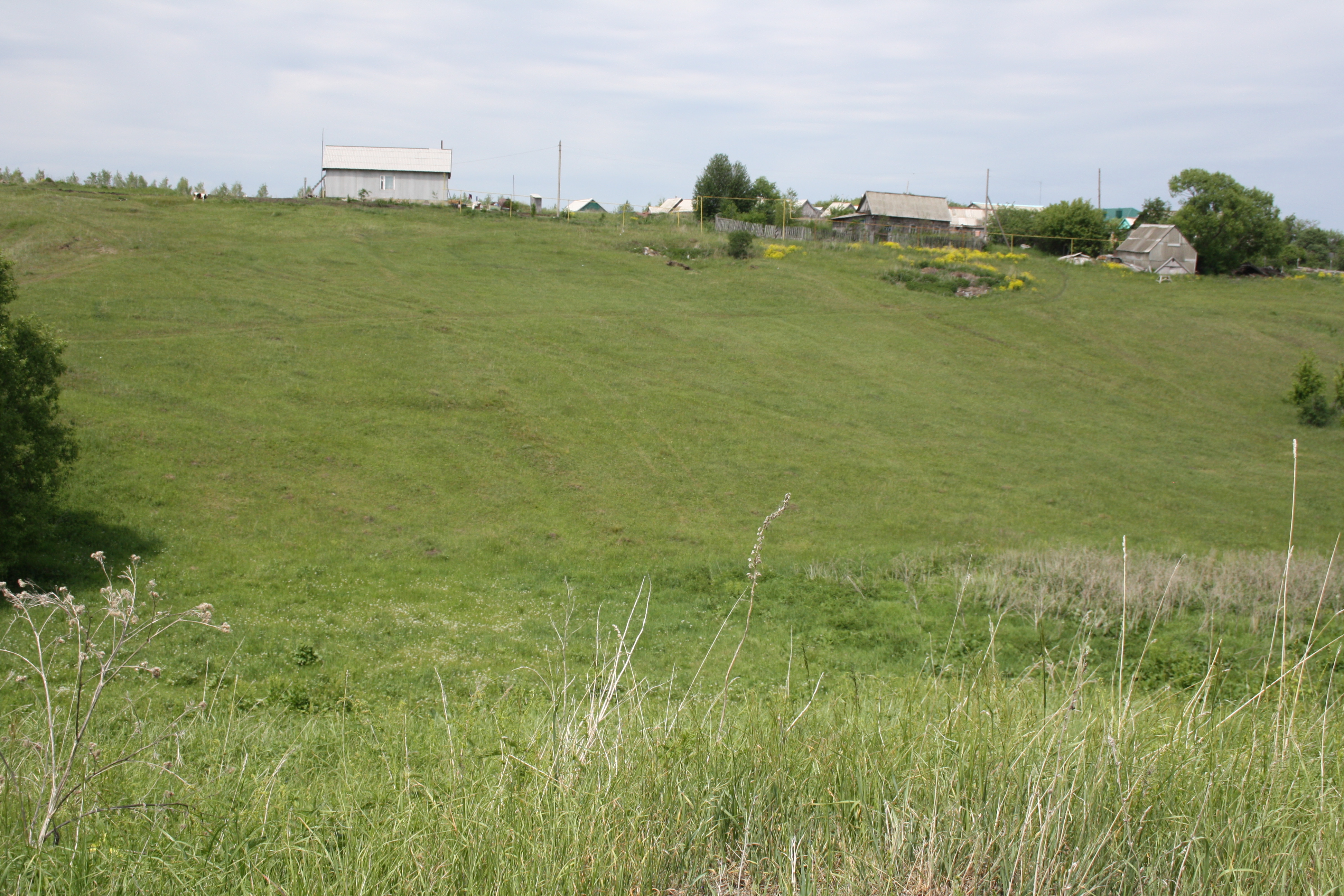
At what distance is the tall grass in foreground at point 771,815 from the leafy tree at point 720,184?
239 ft

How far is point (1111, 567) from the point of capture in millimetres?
16125

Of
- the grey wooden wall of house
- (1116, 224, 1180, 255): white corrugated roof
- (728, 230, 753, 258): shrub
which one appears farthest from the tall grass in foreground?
(1116, 224, 1180, 255): white corrugated roof

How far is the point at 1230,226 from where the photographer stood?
63.5 metres

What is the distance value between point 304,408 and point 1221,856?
2539 centimetres

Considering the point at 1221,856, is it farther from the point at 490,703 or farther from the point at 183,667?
the point at 183,667

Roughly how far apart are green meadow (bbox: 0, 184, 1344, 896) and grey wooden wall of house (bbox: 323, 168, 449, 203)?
1121 cm

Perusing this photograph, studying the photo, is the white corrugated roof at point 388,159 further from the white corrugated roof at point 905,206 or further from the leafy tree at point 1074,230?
the leafy tree at point 1074,230

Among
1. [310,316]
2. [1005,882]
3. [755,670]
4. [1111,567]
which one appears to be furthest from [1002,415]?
[1005,882]

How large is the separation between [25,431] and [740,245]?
129ft

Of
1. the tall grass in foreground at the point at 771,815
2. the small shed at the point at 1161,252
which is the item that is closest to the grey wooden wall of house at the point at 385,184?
the small shed at the point at 1161,252

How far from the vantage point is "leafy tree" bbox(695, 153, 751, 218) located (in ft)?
241

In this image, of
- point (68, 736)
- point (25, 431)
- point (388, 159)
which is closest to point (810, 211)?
point (388, 159)

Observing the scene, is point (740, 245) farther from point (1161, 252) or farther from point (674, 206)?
point (674, 206)

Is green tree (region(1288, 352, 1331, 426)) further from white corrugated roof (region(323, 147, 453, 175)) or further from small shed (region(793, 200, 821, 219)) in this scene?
small shed (region(793, 200, 821, 219))
